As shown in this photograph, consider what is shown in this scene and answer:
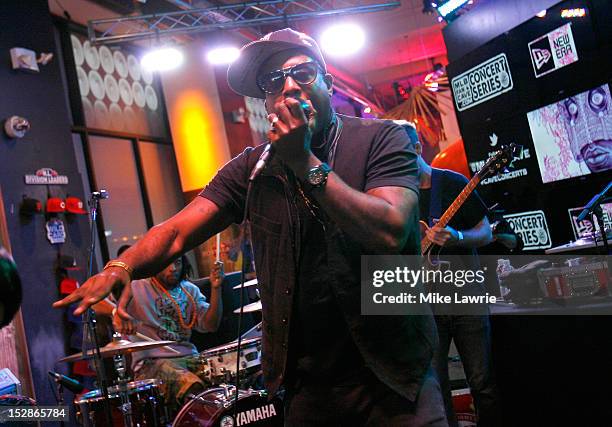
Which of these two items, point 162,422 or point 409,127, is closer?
point 409,127

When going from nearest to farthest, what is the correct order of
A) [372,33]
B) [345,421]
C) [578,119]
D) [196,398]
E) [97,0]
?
1. [345,421]
2. [196,398]
3. [578,119]
4. [97,0]
5. [372,33]

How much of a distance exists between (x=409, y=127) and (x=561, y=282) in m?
1.55

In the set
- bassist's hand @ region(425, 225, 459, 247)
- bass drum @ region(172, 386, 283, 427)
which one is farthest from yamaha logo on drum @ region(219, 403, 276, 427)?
bassist's hand @ region(425, 225, 459, 247)

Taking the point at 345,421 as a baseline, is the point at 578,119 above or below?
above

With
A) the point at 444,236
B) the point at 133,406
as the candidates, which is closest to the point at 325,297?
the point at 444,236

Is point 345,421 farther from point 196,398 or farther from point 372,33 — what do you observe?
point 372,33

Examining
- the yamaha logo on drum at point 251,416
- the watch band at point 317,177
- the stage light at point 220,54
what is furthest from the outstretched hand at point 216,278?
the stage light at point 220,54

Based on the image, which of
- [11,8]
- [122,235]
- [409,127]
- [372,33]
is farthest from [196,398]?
[372,33]

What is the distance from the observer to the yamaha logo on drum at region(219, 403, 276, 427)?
4.45m

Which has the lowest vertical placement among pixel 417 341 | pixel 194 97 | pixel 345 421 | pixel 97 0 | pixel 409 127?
pixel 345 421

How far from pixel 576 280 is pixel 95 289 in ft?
10.3

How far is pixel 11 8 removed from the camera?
24.0 ft

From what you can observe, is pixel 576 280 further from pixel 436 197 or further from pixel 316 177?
pixel 316 177

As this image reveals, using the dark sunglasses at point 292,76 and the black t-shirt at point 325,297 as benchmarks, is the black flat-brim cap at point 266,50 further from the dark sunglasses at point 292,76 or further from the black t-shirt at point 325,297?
the black t-shirt at point 325,297
